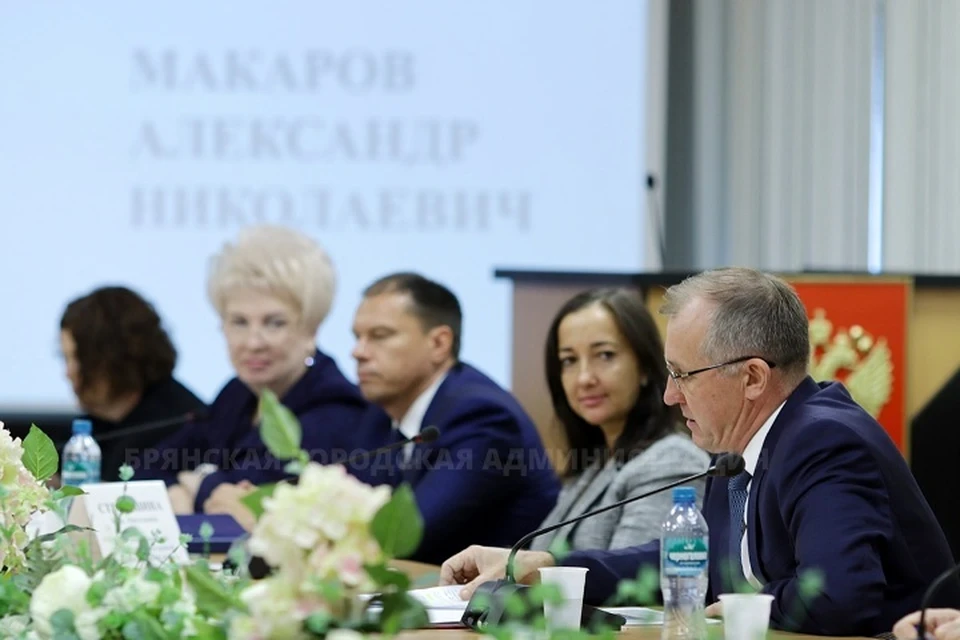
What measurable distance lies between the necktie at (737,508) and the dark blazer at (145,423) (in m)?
2.70

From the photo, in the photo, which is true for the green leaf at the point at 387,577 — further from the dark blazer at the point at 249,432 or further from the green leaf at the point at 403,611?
the dark blazer at the point at 249,432

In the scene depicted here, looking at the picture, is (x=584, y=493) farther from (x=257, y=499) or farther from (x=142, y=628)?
(x=257, y=499)

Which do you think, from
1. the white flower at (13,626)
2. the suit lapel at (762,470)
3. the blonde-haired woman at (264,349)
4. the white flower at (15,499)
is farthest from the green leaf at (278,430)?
the blonde-haired woman at (264,349)

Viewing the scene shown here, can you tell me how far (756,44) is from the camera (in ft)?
21.9

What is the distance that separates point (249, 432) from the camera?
15.8ft

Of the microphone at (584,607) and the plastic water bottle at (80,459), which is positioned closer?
the microphone at (584,607)

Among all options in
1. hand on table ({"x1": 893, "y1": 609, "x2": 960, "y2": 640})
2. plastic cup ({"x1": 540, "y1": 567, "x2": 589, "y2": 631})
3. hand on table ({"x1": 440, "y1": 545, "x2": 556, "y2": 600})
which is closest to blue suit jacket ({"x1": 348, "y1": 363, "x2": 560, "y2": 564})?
hand on table ({"x1": 440, "y1": 545, "x2": 556, "y2": 600})

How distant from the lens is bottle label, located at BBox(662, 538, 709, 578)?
222 cm

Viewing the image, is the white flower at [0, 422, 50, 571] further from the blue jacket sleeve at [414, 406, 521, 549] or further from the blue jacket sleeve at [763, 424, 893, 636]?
the blue jacket sleeve at [414, 406, 521, 549]

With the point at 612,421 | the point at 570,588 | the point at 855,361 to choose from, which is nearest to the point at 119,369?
the point at 612,421

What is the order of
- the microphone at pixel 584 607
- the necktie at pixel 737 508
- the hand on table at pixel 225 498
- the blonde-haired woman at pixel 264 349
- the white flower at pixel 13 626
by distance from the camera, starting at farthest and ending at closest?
1. the blonde-haired woman at pixel 264 349
2. the hand on table at pixel 225 498
3. the necktie at pixel 737 508
4. the microphone at pixel 584 607
5. the white flower at pixel 13 626

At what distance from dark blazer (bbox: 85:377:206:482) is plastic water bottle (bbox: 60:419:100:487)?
48cm

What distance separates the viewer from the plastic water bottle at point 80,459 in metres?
4.23

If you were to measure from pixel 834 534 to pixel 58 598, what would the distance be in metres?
1.23
